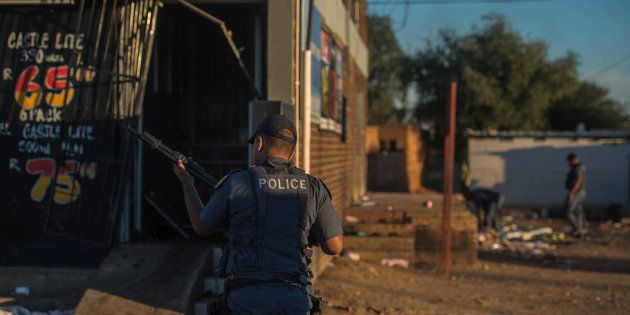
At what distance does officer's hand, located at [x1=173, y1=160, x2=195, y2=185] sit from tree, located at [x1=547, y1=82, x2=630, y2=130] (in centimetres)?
3545

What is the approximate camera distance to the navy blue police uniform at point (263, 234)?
3545mm

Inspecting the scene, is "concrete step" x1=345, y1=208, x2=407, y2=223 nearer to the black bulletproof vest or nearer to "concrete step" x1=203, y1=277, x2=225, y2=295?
"concrete step" x1=203, y1=277, x2=225, y2=295

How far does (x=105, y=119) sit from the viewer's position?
7289 millimetres

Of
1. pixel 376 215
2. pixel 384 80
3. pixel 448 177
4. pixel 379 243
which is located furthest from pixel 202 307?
pixel 384 80

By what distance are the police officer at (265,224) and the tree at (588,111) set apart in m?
35.4

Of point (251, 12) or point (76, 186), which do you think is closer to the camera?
point (76, 186)

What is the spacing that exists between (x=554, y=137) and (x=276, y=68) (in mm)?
16063

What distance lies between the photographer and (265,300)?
3537 mm

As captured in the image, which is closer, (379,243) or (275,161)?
(275,161)

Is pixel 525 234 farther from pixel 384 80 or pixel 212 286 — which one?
pixel 384 80

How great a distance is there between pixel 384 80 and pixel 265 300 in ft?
122

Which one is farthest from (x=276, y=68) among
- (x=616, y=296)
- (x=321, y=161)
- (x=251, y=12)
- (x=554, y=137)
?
(x=554, y=137)

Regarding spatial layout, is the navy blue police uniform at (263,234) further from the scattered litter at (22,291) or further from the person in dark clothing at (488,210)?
the person in dark clothing at (488,210)

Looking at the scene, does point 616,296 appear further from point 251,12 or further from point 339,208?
point 251,12
